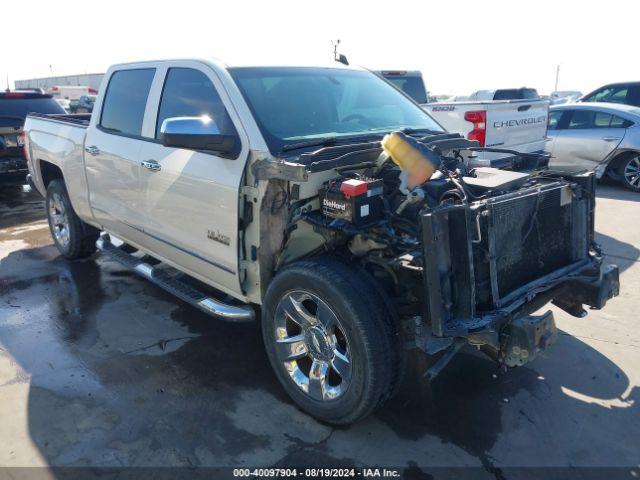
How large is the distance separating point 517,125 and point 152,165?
202 inches

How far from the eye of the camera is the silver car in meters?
9.33

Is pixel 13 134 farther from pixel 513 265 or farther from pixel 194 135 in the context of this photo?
pixel 513 265

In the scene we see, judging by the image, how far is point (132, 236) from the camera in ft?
15.6

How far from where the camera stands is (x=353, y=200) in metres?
2.92

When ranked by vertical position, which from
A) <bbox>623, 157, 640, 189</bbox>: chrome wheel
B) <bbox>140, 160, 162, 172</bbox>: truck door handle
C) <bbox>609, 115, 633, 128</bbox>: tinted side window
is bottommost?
<bbox>623, 157, 640, 189</bbox>: chrome wheel

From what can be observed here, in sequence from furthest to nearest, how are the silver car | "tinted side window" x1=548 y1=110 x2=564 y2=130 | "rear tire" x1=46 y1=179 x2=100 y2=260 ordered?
"tinted side window" x1=548 y1=110 x2=564 y2=130 < the silver car < "rear tire" x1=46 y1=179 x2=100 y2=260

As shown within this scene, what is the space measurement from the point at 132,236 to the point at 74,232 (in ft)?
4.98

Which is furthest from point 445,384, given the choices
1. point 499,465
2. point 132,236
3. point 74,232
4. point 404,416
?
point 74,232

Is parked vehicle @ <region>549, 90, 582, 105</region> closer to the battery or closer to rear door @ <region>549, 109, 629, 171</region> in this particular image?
rear door @ <region>549, 109, 629, 171</region>

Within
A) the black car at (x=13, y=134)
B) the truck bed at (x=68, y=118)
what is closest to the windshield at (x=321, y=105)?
the truck bed at (x=68, y=118)

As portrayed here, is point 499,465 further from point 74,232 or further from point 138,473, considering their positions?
point 74,232

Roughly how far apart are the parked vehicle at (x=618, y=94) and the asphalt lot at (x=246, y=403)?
9.25 metres

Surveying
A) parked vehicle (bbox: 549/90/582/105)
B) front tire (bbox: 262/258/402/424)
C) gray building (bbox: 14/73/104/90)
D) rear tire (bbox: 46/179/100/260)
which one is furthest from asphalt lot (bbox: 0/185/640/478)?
gray building (bbox: 14/73/104/90)

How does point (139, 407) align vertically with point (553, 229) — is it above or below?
below
